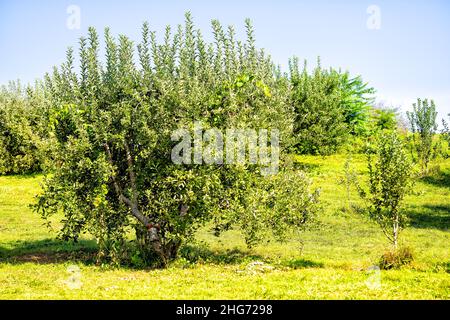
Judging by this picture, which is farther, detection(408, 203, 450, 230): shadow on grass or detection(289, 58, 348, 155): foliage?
detection(289, 58, 348, 155): foliage

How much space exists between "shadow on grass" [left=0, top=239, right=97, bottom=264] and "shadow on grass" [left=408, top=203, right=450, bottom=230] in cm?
2010

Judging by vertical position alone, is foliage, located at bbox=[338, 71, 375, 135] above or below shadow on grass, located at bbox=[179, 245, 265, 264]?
above

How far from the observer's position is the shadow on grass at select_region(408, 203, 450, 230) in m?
32.3

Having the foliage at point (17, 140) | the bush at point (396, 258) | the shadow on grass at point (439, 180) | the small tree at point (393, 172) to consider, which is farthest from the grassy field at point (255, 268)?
the foliage at point (17, 140)

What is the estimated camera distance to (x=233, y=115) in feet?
69.9

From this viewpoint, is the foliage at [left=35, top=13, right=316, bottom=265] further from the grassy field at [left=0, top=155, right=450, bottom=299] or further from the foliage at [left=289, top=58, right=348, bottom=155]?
the foliage at [left=289, top=58, right=348, bottom=155]

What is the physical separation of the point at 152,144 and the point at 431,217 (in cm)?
2224

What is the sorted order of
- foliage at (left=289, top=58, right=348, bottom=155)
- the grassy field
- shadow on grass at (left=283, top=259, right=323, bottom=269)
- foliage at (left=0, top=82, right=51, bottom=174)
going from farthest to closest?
foliage at (left=0, top=82, right=51, bottom=174), foliage at (left=289, top=58, right=348, bottom=155), shadow on grass at (left=283, top=259, right=323, bottom=269), the grassy field

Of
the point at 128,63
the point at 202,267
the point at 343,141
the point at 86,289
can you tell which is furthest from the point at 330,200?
the point at 86,289

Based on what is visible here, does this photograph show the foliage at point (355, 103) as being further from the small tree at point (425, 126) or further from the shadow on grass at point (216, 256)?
the shadow on grass at point (216, 256)

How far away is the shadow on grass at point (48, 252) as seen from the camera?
78.8 feet

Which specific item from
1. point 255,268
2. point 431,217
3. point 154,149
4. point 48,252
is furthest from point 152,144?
point 431,217
